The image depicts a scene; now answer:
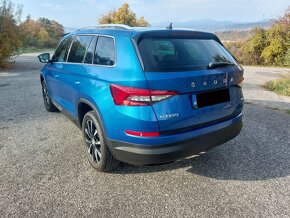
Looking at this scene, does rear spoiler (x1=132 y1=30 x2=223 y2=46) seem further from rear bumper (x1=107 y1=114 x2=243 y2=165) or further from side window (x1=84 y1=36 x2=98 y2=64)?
rear bumper (x1=107 y1=114 x2=243 y2=165)

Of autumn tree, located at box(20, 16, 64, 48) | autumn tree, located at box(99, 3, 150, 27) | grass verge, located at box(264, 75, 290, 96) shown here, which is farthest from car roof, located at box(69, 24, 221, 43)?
autumn tree, located at box(20, 16, 64, 48)

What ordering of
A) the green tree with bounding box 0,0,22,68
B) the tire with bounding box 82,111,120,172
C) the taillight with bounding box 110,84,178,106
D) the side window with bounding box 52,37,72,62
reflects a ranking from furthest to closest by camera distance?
the green tree with bounding box 0,0,22,68, the side window with bounding box 52,37,72,62, the tire with bounding box 82,111,120,172, the taillight with bounding box 110,84,178,106

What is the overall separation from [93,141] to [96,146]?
9cm

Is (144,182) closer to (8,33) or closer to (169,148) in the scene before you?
(169,148)

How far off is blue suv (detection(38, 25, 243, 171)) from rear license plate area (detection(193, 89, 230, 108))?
0.4 inches

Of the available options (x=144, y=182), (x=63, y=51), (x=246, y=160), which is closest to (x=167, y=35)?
(x=144, y=182)

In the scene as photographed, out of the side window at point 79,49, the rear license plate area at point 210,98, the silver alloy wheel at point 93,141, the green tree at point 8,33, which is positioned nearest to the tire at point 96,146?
the silver alloy wheel at point 93,141

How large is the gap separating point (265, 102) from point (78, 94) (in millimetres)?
5390

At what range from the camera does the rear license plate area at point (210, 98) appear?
2664 mm

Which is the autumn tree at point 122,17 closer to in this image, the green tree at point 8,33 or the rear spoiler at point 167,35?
the green tree at point 8,33

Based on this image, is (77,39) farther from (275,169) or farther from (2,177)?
(275,169)

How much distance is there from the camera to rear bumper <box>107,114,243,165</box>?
2.57 m

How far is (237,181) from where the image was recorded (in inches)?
122

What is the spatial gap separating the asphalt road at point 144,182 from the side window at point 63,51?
1.33 meters
